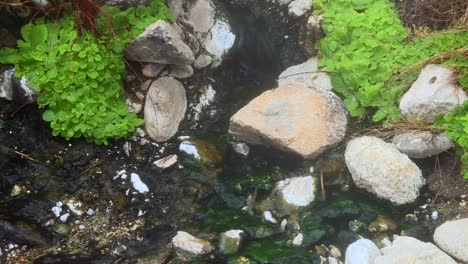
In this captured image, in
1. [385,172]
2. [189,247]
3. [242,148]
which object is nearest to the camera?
[189,247]

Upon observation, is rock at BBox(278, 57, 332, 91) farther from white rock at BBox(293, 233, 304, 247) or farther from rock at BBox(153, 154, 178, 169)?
white rock at BBox(293, 233, 304, 247)

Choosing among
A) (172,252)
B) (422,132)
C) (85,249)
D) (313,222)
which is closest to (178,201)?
(172,252)

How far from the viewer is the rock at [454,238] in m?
3.95

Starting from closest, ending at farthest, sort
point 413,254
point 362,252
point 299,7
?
point 413,254
point 362,252
point 299,7

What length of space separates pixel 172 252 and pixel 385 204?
1.94 m

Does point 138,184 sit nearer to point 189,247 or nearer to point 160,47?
point 189,247

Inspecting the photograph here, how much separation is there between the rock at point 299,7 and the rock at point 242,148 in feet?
5.87

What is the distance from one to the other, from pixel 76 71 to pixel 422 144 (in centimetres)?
322

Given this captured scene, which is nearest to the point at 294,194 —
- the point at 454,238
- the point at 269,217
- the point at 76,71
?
the point at 269,217

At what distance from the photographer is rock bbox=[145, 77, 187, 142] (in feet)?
16.8

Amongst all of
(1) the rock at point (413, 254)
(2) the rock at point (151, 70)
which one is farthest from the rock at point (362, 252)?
(2) the rock at point (151, 70)

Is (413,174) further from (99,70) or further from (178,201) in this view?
(99,70)

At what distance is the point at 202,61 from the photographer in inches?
218

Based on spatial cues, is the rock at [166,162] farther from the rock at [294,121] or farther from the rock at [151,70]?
the rock at [151,70]
